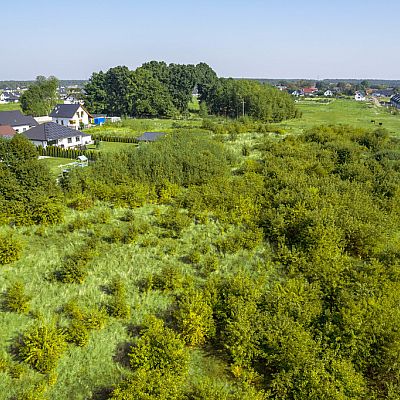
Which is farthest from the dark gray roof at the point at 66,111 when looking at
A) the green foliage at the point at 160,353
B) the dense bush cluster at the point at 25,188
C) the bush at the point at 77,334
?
the green foliage at the point at 160,353

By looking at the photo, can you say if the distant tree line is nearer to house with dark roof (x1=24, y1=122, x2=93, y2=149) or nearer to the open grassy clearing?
house with dark roof (x1=24, y1=122, x2=93, y2=149)

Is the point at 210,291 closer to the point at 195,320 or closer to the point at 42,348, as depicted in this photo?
the point at 195,320

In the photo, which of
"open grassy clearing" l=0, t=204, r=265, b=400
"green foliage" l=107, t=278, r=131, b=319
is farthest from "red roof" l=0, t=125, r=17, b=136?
"green foliage" l=107, t=278, r=131, b=319

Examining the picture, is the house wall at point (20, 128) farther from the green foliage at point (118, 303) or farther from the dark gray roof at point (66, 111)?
the green foliage at point (118, 303)

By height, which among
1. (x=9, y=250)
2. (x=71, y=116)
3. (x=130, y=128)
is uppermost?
(x=71, y=116)

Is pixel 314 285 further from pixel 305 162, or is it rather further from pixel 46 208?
pixel 305 162

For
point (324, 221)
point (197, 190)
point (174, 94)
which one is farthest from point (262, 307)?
point (174, 94)

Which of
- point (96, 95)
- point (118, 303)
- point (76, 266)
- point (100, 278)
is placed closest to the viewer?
point (118, 303)

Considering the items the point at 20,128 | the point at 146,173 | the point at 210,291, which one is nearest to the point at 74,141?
the point at 20,128
